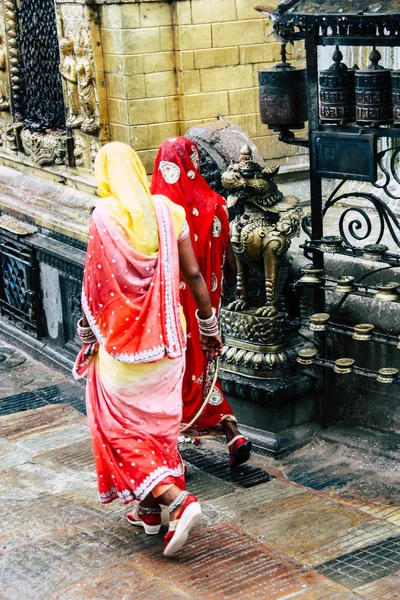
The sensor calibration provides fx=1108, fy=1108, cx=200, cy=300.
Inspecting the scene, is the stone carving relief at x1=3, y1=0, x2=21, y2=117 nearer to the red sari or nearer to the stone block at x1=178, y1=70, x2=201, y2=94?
the stone block at x1=178, y1=70, x2=201, y2=94

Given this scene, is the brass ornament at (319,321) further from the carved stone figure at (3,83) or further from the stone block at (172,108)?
the carved stone figure at (3,83)

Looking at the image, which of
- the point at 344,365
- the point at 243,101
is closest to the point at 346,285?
the point at 344,365

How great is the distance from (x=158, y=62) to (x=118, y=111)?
0.43 m

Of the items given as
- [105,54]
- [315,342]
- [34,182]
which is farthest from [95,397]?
[34,182]

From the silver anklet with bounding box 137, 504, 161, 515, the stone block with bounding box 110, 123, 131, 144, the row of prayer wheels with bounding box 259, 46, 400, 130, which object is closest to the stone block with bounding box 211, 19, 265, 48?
the stone block with bounding box 110, 123, 131, 144

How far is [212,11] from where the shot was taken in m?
7.64

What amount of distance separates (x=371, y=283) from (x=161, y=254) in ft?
5.51

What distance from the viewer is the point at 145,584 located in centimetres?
477

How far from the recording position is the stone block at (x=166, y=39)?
7.52 meters

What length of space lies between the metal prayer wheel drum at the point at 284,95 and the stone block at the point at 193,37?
171cm

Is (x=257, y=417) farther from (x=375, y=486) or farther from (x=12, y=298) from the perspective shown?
(x=12, y=298)

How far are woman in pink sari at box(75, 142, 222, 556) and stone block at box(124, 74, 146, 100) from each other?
2.52 m

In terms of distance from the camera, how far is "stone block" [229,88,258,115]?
7.95 meters

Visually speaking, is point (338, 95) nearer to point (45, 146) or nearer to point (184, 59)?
point (184, 59)
